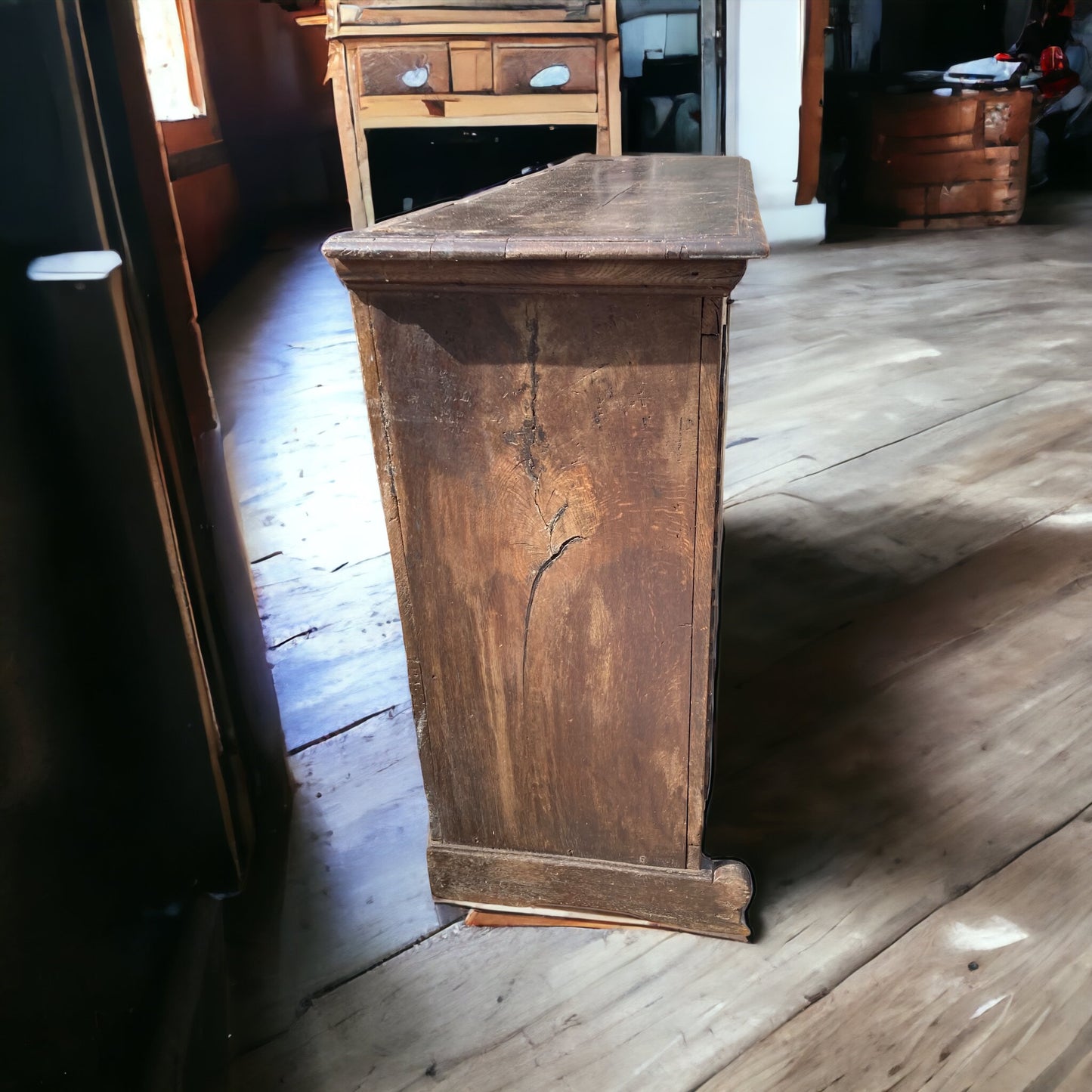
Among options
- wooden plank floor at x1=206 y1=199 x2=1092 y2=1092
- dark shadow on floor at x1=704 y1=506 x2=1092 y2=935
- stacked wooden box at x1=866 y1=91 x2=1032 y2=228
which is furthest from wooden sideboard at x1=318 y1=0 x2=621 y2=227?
dark shadow on floor at x1=704 y1=506 x2=1092 y2=935

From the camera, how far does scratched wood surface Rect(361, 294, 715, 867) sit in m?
0.75

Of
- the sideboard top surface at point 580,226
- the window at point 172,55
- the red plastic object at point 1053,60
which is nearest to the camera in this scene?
the sideboard top surface at point 580,226

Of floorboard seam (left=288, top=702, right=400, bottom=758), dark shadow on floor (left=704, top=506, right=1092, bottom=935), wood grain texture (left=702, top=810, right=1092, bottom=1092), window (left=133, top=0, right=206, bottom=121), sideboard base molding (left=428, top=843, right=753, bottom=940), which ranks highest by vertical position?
window (left=133, top=0, right=206, bottom=121)

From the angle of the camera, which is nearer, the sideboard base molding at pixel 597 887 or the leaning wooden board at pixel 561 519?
the leaning wooden board at pixel 561 519

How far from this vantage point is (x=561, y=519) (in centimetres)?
82

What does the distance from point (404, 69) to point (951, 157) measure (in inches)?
101

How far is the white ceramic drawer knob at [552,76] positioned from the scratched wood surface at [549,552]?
2.84 meters

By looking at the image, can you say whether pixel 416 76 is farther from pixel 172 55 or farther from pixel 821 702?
pixel 821 702

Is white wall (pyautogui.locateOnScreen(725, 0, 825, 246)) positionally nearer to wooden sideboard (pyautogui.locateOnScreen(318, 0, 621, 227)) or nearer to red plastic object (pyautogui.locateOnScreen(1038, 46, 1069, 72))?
wooden sideboard (pyautogui.locateOnScreen(318, 0, 621, 227))

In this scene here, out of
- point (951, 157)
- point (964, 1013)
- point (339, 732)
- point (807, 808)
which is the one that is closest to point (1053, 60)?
point (951, 157)

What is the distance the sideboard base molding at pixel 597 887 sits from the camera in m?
0.93

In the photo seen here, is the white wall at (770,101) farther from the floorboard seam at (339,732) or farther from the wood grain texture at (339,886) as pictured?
the wood grain texture at (339,886)

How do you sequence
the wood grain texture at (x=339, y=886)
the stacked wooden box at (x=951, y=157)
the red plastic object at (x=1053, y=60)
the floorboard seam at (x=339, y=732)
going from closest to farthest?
the wood grain texture at (x=339, y=886) < the floorboard seam at (x=339, y=732) < the stacked wooden box at (x=951, y=157) < the red plastic object at (x=1053, y=60)

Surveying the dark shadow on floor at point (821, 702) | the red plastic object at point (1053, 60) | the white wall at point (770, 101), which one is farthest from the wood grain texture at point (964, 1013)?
the red plastic object at point (1053, 60)
